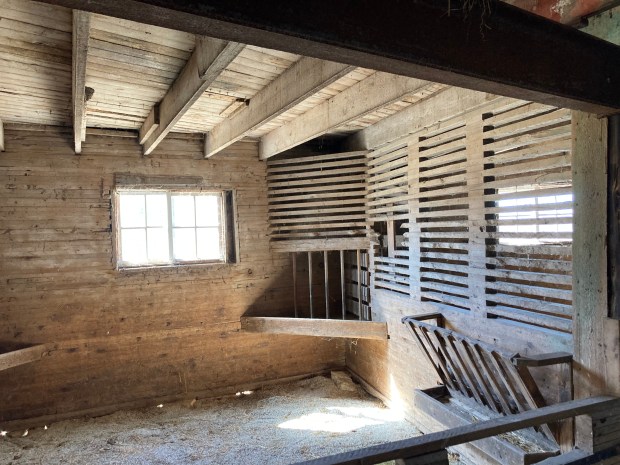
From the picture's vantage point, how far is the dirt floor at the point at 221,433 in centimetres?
380

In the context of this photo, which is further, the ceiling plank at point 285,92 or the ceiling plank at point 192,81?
the ceiling plank at point 285,92

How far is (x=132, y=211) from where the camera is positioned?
490 cm

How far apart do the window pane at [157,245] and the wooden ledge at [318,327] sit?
1.30 metres

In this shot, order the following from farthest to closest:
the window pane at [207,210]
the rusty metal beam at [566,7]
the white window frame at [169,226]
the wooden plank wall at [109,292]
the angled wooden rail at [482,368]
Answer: the window pane at [207,210] < the white window frame at [169,226] < the wooden plank wall at [109,292] < the angled wooden rail at [482,368] < the rusty metal beam at [566,7]

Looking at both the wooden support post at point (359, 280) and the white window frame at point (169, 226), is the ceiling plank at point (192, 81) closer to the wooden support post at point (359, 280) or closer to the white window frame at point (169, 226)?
the white window frame at point (169, 226)

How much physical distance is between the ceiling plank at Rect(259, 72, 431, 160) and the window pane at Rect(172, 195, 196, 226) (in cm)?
136

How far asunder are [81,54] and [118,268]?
10.1 ft

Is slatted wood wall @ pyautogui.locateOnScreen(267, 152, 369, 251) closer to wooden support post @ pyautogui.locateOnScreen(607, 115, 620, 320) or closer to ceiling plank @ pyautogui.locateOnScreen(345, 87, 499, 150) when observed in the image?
ceiling plank @ pyautogui.locateOnScreen(345, 87, 499, 150)

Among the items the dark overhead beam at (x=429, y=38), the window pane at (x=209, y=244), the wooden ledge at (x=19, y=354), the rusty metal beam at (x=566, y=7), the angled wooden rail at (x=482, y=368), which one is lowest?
the wooden ledge at (x=19, y=354)

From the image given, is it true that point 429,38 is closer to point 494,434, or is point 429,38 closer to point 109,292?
point 494,434

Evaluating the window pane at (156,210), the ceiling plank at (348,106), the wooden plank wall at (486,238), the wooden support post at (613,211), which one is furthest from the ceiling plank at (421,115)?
the window pane at (156,210)

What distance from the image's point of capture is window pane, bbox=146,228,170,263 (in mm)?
4961

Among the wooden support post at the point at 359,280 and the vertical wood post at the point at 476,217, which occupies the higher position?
the vertical wood post at the point at 476,217

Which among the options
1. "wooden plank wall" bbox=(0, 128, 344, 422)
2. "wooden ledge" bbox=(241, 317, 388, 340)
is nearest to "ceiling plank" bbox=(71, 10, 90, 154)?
"wooden plank wall" bbox=(0, 128, 344, 422)
